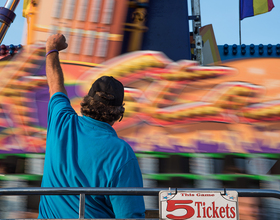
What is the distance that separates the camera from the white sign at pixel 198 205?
125 centimetres

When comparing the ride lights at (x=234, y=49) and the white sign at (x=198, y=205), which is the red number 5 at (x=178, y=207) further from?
the ride lights at (x=234, y=49)

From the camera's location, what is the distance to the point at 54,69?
1816mm

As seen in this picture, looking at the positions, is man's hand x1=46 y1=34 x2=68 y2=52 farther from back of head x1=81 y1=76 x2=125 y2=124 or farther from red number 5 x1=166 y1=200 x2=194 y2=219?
red number 5 x1=166 y1=200 x2=194 y2=219

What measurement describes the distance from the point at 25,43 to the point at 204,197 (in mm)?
4302

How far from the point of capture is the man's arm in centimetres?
175

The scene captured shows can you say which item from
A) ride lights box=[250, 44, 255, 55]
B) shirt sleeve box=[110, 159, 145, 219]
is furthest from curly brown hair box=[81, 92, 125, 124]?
ride lights box=[250, 44, 255, 55]

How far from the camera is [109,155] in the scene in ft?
4.32

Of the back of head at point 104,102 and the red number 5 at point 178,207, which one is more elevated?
the back of head at point 104,102

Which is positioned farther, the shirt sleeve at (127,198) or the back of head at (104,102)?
the back of head at (104,102)

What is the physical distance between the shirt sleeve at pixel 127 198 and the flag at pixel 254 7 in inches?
497

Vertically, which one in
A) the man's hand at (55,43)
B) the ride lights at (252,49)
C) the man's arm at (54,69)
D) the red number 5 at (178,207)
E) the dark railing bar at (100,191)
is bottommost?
the red number 5 at (178,207)

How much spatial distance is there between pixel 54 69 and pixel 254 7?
1260 centimetres

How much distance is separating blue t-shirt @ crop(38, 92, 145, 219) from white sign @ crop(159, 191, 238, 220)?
133 millimetres

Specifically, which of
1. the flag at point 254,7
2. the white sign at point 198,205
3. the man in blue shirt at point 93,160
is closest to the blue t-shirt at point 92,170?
the man in blue shirt at point 93,160
